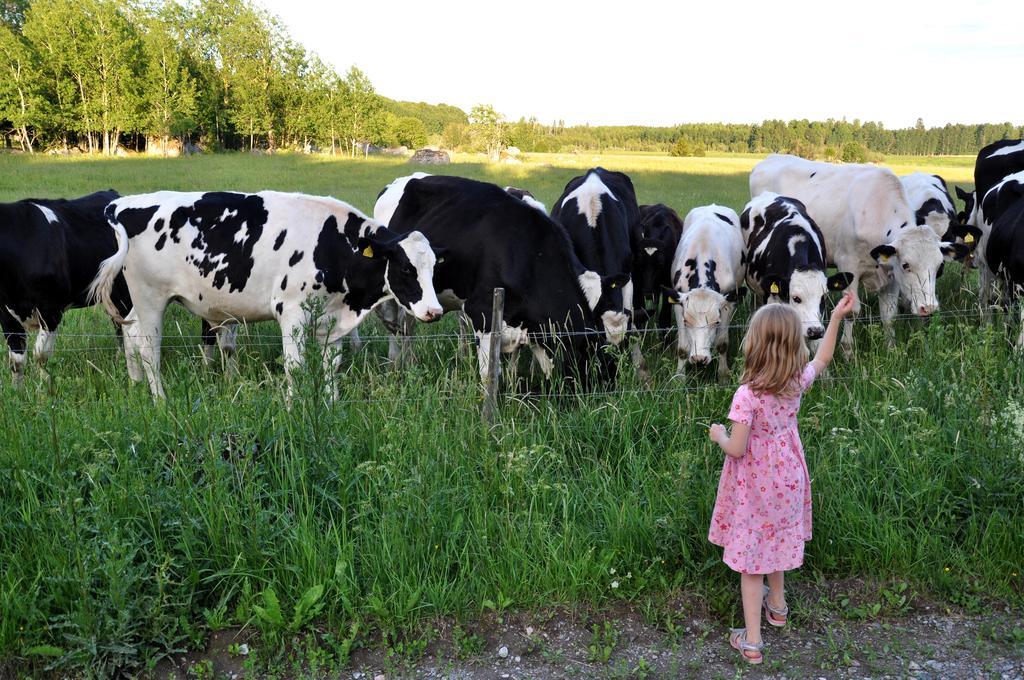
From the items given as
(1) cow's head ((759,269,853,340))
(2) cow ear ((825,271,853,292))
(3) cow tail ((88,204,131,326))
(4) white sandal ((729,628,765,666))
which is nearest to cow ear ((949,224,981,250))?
(2) cow ear ((825,271,853,292))

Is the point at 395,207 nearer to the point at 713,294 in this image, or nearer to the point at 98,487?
the point at 713,294

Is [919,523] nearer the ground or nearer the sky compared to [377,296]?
nearer the ground

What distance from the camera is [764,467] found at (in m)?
3.80

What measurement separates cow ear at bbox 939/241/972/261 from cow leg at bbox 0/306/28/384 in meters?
9.02

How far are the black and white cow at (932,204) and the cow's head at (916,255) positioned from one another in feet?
1.99

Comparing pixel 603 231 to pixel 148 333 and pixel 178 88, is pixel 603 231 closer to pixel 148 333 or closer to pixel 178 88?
pixel 148 333

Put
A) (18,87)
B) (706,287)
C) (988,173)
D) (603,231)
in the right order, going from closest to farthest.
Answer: (706,287), (603,231), (988,173), (18,87)

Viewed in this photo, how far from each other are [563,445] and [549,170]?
4003 cm

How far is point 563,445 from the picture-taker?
5227 mm

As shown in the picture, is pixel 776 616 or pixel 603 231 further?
pixel 603 231

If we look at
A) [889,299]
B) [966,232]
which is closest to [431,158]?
[889,299]

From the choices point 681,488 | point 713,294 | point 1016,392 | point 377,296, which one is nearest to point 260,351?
point 377,296

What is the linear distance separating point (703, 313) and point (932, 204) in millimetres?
4205

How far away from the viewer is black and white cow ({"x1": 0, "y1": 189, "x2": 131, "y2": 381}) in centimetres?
719
